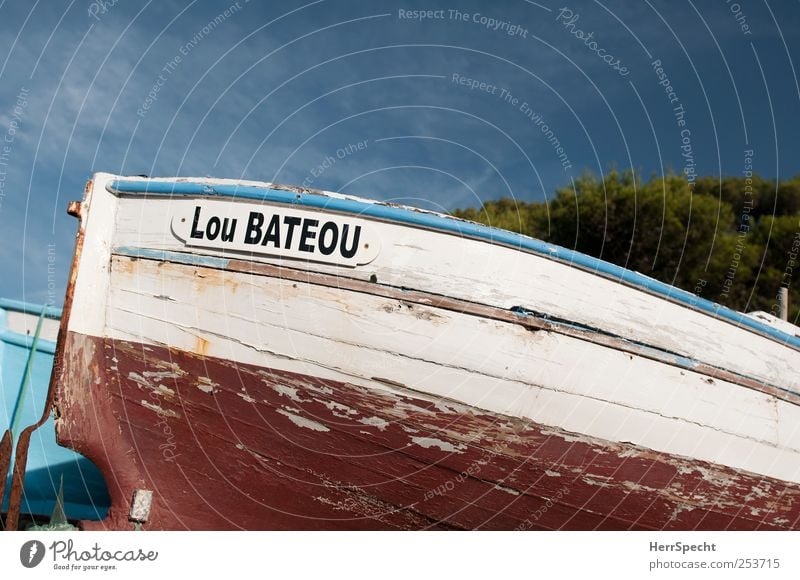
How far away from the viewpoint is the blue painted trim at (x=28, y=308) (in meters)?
5.46

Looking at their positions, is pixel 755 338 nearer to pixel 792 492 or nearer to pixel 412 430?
pixel 792 492

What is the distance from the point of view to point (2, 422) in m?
5.11

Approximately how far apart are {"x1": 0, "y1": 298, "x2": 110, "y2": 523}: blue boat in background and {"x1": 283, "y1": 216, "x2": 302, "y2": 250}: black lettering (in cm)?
343

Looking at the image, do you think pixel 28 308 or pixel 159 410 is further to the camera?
pixel 28 308

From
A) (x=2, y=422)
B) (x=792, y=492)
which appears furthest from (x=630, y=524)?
(x=2, y=422)

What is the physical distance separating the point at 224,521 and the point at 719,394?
2.93m

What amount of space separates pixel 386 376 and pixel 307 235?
2.75 ft

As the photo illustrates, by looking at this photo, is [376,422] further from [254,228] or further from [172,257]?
[172,257]

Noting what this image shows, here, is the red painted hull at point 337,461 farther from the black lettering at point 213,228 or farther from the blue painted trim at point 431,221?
the blue painted trim at point 431,221

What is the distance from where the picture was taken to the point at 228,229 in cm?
294

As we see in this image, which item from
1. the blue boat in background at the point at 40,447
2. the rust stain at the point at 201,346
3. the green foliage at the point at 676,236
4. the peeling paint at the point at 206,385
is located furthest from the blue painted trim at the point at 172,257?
the green foliage at the point at 676,236
